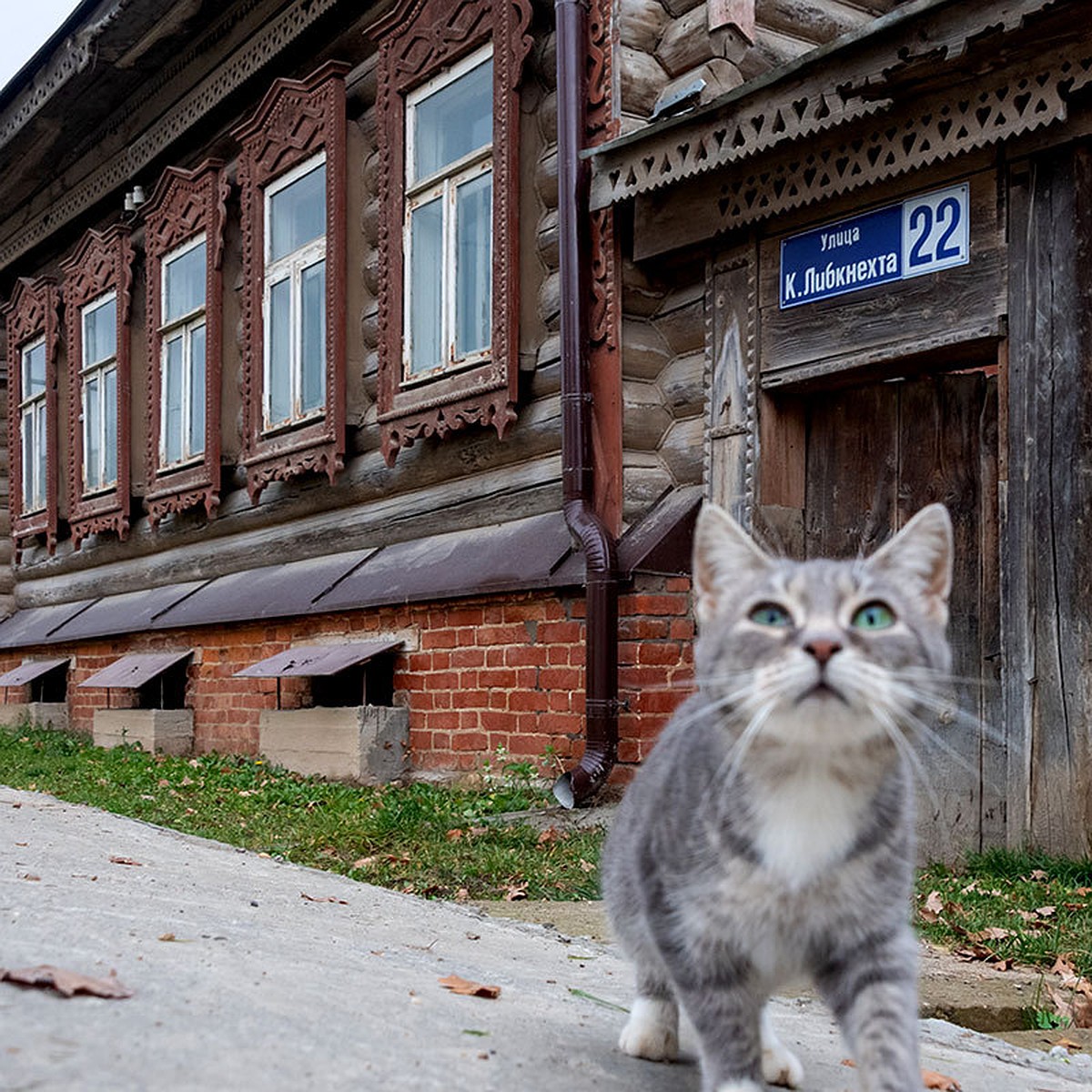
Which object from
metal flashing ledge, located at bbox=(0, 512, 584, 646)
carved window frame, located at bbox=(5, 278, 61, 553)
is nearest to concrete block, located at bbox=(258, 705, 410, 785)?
metal flashing ledge, located at bbox=(0, 512, 584, 646)

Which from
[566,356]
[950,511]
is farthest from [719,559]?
[566,356]

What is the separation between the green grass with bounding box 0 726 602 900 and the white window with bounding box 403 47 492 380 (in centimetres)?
259

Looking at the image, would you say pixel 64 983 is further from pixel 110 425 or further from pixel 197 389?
pixel 110 425

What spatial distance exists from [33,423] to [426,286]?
8.39 meters

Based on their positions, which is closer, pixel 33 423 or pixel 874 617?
pixel 874 617

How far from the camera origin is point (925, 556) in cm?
237

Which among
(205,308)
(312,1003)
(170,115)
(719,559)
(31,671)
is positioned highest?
(170,115)

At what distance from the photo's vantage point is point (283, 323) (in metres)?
10.3

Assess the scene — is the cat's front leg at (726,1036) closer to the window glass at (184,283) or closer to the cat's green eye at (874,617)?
the cat's green eye at (874,617)

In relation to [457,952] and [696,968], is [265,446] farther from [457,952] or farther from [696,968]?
[696,968]

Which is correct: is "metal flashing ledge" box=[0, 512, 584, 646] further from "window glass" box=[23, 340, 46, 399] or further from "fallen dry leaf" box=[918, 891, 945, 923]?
"window glass" box=[23, 340, 46, 399]

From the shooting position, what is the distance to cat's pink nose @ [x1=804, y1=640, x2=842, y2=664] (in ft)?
6.91

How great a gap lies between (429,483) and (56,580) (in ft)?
24.5

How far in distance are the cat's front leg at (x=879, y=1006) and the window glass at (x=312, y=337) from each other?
776cm
